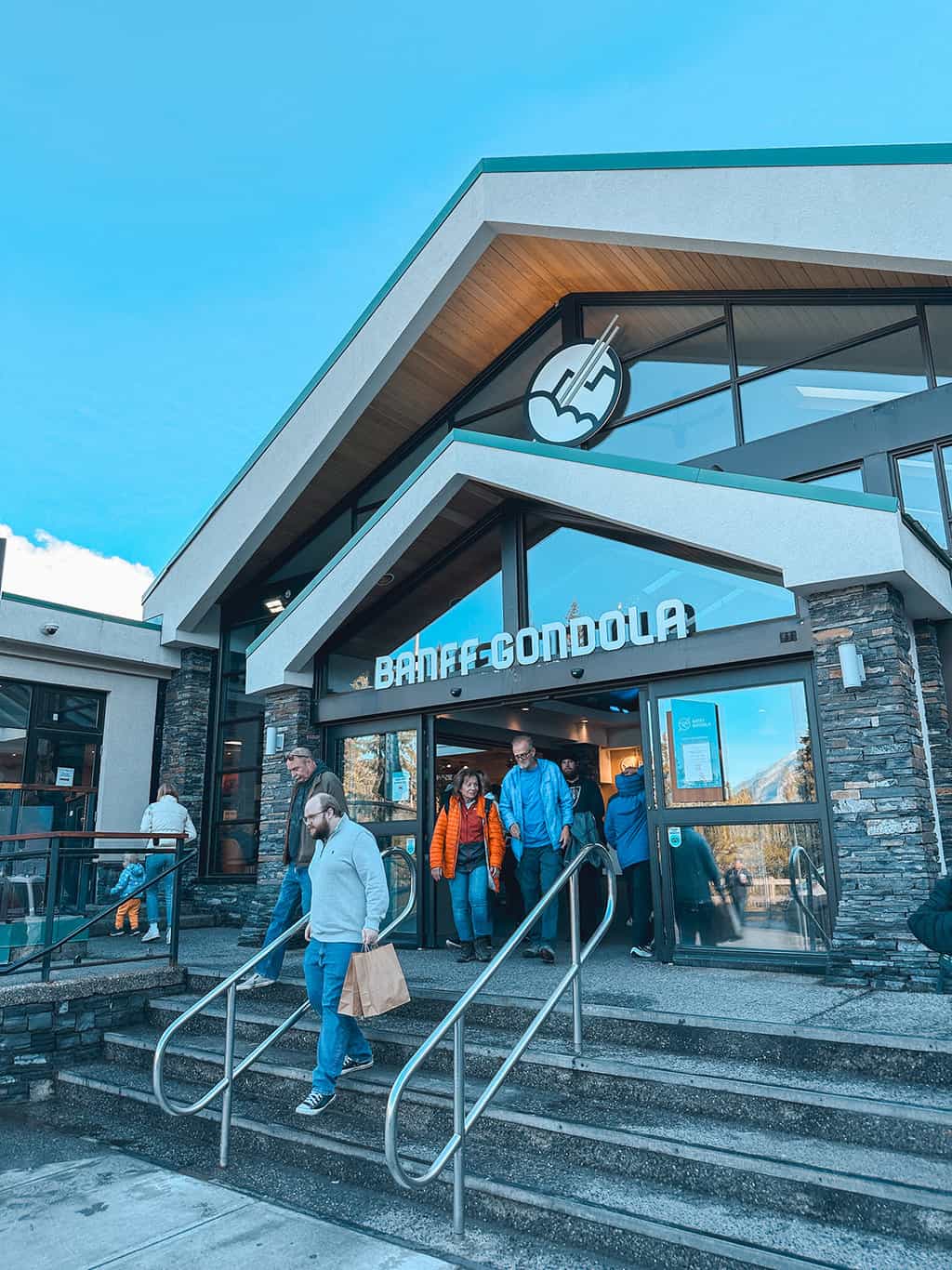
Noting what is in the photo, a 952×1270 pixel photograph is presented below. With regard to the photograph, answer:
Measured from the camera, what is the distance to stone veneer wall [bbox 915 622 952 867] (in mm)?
6574

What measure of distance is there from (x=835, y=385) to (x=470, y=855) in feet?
17.2

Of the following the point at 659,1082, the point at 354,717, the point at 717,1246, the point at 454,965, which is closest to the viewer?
the point at 717,1246

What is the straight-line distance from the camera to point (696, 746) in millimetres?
7055

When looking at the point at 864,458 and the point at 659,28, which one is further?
the point at 659,28

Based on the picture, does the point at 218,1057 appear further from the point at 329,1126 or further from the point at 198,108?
the point at 198,108

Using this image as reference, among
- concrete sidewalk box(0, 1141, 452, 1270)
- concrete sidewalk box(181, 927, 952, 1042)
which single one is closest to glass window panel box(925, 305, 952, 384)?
concrete sidewalk box(181, 927, 952, 1042)

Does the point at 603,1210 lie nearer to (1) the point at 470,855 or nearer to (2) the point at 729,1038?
(2) the point at 729,1038

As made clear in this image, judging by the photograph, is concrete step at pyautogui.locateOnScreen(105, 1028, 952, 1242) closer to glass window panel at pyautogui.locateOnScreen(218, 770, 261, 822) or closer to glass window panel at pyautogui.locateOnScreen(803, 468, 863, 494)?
glass window panel at pyautogui.locateOnScreen(803, 468, 863, 494)

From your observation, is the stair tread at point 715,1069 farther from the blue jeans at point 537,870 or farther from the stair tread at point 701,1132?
the blue jeans at point 537,870

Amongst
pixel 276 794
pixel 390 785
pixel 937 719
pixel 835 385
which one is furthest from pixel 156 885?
pixel 835 385

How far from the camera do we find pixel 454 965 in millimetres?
7059

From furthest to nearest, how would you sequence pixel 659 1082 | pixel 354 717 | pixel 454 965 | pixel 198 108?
pixel 198 108 < pixel 354 717 < pixel 454 965 < pixel 659 1082

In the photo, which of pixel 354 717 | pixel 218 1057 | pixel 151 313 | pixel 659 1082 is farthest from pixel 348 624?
pixel 151 313

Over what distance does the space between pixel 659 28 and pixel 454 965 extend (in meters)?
15.9
